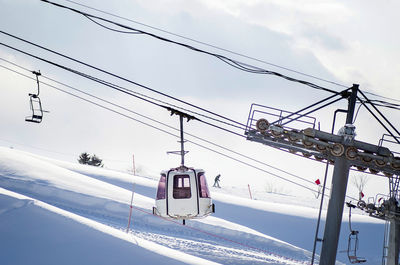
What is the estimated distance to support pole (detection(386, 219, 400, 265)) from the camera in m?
21.6

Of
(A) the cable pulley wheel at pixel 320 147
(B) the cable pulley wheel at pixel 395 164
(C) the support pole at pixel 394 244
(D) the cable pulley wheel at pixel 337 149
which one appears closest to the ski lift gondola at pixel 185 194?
(A) the cable pulley wheel at pixel 320 147

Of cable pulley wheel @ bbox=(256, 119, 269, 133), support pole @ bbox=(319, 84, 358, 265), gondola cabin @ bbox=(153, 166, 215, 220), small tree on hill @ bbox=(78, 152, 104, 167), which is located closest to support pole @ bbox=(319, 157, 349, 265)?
support pole @ bbox=(319, 84, 358, 265)

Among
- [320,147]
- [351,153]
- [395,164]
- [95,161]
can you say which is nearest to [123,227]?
[320,147]

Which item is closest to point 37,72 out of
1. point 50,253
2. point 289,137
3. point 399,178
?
point 50,253

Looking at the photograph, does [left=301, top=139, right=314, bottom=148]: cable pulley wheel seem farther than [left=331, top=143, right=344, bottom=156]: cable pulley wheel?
Yes

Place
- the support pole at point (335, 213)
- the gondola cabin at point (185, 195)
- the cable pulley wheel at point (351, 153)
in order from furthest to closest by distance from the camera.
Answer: the gondola cabin at point (185, 195) < the cable pulley wheel at point (351, 153) < the support pole at point (335, 213)

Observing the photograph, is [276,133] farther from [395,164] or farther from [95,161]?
[95,161]

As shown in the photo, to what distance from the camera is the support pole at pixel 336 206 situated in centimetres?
1527

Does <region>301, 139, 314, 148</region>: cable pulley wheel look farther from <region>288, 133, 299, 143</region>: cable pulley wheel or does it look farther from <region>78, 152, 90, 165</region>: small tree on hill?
<region>78, 152, 90, 165</region>: small tree on hill

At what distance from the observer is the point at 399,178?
1927 cm

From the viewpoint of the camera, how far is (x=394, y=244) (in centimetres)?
2162

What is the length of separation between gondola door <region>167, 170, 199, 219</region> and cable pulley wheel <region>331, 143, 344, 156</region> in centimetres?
525

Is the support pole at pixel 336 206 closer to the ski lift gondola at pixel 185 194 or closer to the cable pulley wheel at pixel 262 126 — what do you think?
the cable pulley wheel at pixel 262 126

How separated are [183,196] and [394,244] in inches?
453
